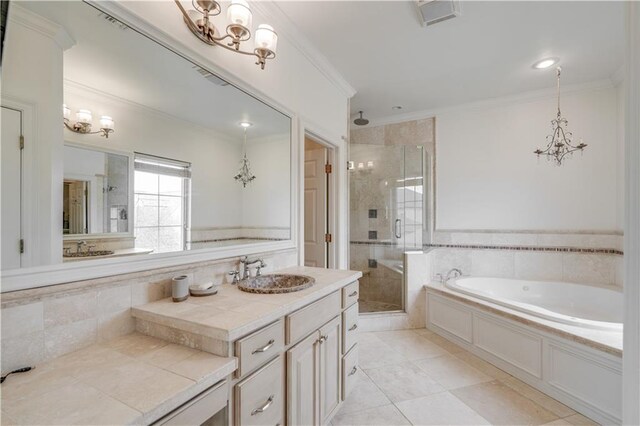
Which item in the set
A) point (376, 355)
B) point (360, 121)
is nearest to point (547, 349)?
point (376, 355)

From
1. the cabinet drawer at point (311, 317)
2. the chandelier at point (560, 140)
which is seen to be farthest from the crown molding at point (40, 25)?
the chandelier at point (560, 140)

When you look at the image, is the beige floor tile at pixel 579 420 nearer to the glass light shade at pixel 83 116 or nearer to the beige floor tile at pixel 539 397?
the beige floor tile at pixel 539 397

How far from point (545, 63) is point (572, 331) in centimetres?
237

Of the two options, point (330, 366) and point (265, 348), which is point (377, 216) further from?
point (265, 348)

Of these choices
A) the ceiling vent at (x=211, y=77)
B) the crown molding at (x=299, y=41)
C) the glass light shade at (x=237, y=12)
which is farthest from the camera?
the crown molding at (x=299, y=41)

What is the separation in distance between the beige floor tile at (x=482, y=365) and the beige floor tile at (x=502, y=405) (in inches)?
5.6

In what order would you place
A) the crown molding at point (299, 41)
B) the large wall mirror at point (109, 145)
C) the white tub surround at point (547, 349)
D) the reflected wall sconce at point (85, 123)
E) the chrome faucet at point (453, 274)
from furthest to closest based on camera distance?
the chrome faucet at point (453, 274), the crown molding at point (299, 41), the white tub surround at point (547, 349), the reflected wall sconce at point (85, 123), the large wall mirror at point (109, 145)

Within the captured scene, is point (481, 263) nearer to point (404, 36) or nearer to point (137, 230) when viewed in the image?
point (404, 36)

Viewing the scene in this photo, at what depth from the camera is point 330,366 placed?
5.39 feet

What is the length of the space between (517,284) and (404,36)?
2880mm

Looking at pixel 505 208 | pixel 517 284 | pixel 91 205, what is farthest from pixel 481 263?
pixel 91 205

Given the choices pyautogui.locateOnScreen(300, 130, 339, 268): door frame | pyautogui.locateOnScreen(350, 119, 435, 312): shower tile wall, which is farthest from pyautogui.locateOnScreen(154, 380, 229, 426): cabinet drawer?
pyautogui.locateOnScreen(350, 119, 435, 312): shower tile wall

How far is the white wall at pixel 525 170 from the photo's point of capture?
3.02 meters

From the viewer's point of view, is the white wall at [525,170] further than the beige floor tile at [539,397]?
Yes
